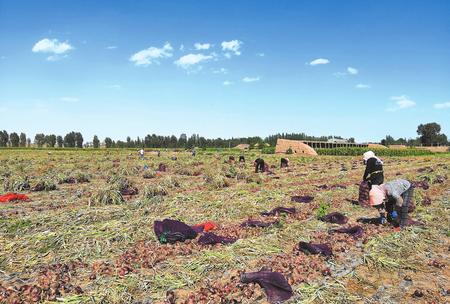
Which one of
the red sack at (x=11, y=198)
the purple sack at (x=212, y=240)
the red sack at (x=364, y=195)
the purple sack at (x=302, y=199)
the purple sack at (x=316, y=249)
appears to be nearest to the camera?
the purple sack at (x=316, y=249)

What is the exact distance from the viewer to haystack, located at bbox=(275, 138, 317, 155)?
6981cm

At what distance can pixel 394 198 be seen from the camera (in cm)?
781

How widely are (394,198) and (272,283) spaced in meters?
4.40

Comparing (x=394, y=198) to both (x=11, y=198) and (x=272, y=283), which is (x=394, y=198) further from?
(x=11, y=198)

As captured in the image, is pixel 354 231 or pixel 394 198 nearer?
pixel 354 231

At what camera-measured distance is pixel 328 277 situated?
212 inches

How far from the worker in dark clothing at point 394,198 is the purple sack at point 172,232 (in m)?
4.23

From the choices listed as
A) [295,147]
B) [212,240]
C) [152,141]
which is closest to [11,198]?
[212,240]

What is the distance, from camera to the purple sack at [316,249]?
6207 millimetres

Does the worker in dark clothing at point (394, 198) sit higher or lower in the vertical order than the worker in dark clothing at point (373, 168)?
lower

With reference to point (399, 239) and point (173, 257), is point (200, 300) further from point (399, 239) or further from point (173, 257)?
point (399, 239)

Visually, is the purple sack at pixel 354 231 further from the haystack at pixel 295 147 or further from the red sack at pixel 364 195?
the haystack at pixel 295 147

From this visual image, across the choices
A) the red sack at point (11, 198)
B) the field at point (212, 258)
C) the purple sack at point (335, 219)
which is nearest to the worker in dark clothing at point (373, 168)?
the field at point (212, 258)

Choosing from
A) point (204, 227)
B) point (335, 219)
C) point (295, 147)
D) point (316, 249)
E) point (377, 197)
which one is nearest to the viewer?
point (316, 249)
